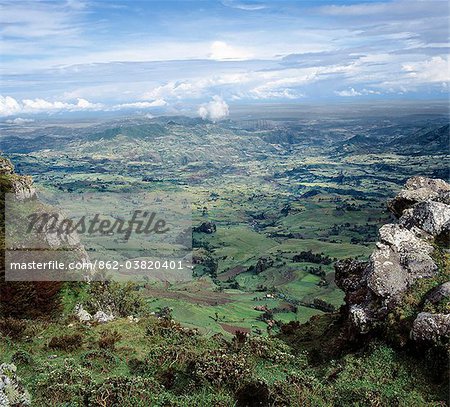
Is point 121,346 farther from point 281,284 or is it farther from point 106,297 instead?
point 281,284

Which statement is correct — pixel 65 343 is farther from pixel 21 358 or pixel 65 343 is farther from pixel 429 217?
pixel 429 217

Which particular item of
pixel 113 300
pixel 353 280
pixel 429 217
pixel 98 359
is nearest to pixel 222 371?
pixel 98 359

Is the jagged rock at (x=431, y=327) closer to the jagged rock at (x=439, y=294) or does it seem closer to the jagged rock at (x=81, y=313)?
the jagged rock at (x=439, y=294)

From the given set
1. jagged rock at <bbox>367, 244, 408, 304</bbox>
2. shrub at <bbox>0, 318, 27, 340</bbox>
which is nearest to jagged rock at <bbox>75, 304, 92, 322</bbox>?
shrub at <bbox>0, 318, 27, 340</bbox>

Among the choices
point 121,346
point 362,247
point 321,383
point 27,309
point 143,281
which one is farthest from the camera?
point 362,247

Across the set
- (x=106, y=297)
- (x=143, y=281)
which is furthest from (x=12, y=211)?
(x=143, y=281)

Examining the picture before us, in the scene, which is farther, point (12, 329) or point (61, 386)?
point (12, 329)

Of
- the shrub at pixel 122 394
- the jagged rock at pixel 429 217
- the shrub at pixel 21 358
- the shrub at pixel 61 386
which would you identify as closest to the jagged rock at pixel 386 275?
the jagged rock at pixel 429 217
